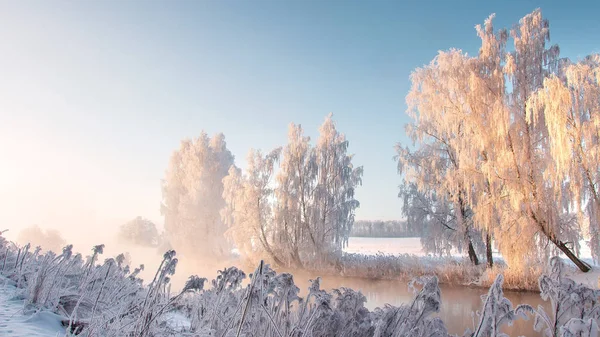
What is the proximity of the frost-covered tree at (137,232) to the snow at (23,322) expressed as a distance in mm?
43590

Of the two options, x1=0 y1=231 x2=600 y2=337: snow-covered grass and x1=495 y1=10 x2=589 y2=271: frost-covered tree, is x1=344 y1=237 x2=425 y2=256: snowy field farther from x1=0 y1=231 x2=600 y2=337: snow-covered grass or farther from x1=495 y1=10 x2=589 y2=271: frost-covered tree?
x1=0 y1=231 x2=600 y2=337: snow-covered grass

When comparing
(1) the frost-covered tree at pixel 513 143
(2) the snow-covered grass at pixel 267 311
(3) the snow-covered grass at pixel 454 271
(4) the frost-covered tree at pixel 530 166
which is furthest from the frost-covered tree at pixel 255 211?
(2) the snow-covered grass at pixel 267 311

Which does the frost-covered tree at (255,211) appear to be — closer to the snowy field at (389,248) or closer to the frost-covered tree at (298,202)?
the frost-covered tree at (298,202)

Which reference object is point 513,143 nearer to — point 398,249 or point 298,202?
point 298,202

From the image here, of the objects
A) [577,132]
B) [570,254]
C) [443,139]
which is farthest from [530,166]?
[443,139]

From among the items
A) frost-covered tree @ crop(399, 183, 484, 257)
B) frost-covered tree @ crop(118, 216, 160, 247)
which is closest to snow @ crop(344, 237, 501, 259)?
frost-covered tree @ crop(399, 183, 484, 257)

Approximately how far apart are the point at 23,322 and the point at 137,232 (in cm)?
4478

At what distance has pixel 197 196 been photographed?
25.4 m

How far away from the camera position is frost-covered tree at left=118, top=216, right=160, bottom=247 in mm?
42688

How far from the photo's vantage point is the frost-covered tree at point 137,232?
42688 mm

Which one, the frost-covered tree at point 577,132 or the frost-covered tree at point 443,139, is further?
the frost-covered tree at point 443,139

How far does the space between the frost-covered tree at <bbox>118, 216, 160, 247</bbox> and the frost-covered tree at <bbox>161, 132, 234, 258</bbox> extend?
56.6 ft

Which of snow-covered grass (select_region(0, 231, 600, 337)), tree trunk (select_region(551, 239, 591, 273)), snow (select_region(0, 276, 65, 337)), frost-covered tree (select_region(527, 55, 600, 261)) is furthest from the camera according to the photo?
tree trunk (select_region(551, 239, 591, 273))

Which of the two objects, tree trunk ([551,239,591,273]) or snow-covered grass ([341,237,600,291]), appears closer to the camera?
tree trunk ([551,239,591,273])
